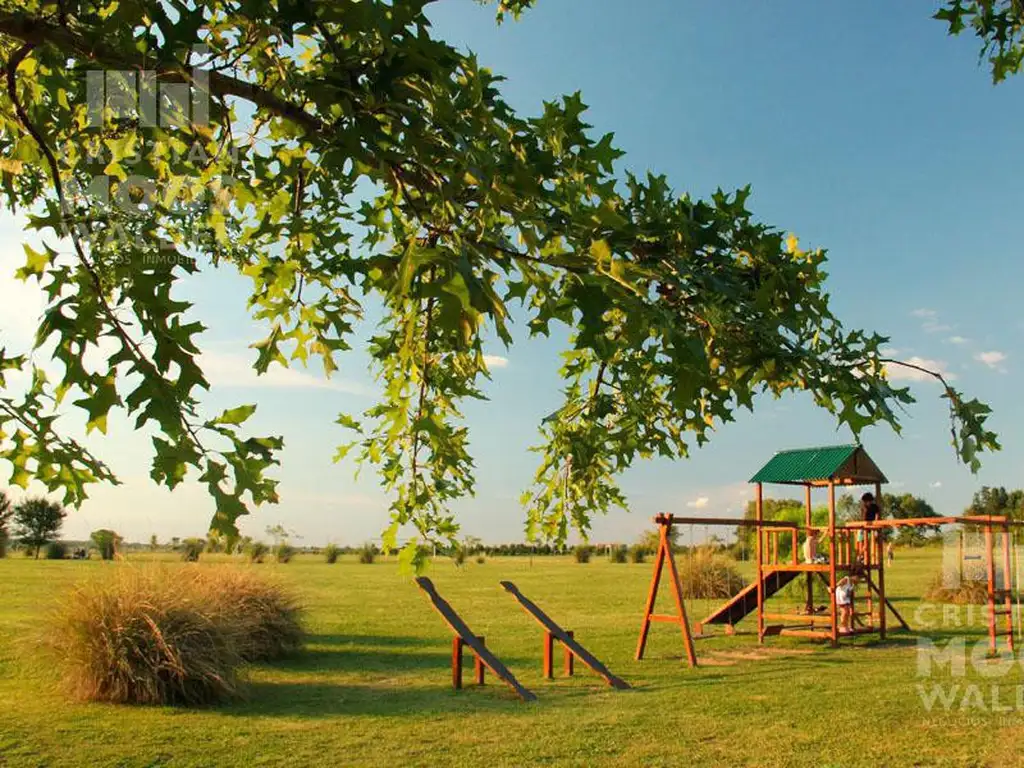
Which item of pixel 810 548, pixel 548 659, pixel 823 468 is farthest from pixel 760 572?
pixel 548 659

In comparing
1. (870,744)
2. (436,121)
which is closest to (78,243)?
(436,121)

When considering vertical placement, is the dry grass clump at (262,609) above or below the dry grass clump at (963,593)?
above

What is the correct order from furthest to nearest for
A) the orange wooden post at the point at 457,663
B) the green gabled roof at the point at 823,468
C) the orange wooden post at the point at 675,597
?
the green gabled roof at the point at 823,468 < the orange wooden post at the point at 675,597 < the orange wooden post at the point at 457,663

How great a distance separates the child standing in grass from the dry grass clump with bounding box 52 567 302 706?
11.4 m

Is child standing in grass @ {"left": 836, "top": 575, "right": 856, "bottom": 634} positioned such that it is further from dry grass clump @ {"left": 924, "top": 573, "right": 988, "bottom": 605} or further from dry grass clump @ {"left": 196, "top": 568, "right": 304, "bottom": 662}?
dry grass clump @ {"left": 196, "top": 568, "right": 304, "bottom": 662}

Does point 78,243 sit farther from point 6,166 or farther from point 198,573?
point 198,573

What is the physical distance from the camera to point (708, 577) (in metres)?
23.0

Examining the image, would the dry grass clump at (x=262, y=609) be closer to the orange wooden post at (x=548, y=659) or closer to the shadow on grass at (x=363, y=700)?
the shadow on grass at (x=363, y=700)

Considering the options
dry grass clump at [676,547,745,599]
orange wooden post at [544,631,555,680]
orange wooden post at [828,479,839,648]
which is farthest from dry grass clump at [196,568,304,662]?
dry grass clump at [676,547,745,599]

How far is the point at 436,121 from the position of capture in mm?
3082

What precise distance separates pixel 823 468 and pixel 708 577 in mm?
7516

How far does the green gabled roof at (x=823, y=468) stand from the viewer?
16391 mm

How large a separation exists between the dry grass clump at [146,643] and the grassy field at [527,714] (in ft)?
0.98

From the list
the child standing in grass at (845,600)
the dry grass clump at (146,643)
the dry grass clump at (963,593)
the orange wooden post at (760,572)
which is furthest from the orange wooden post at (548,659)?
the dry grass clump at (963,593)
